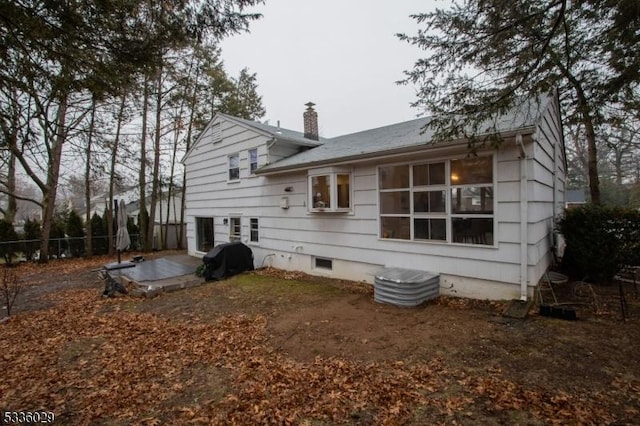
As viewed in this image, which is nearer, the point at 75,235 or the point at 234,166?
the point at 234,166

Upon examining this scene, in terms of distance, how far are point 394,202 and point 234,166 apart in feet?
22.0

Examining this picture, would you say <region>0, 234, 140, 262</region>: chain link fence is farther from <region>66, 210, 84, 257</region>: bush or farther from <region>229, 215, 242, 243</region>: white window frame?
<region>229, 215, 242, 243</region>: white window frame

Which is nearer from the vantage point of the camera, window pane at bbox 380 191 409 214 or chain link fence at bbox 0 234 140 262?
window pane at bbox 380 191 409 214

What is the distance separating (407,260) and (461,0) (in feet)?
14.9

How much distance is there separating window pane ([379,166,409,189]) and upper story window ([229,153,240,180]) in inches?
234

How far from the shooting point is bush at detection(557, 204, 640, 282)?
595cm

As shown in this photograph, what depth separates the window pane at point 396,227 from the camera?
256 inches

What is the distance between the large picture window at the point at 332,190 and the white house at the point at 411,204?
25mm

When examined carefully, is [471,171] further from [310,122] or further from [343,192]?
[310,122]

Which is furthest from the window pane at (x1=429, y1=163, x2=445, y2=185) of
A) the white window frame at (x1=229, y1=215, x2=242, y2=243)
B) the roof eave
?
the white window frame at (x1=229, y1=215, x2=242, y2=243)

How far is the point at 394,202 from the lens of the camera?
21.9ft

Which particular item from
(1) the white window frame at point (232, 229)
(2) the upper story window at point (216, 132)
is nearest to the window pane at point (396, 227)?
(1) the white window frame at point (232, 229)

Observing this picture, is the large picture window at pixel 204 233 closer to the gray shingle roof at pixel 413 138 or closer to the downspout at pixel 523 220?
the gray shingle roof at pixel 413 138

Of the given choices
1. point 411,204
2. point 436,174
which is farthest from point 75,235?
point 436,174
